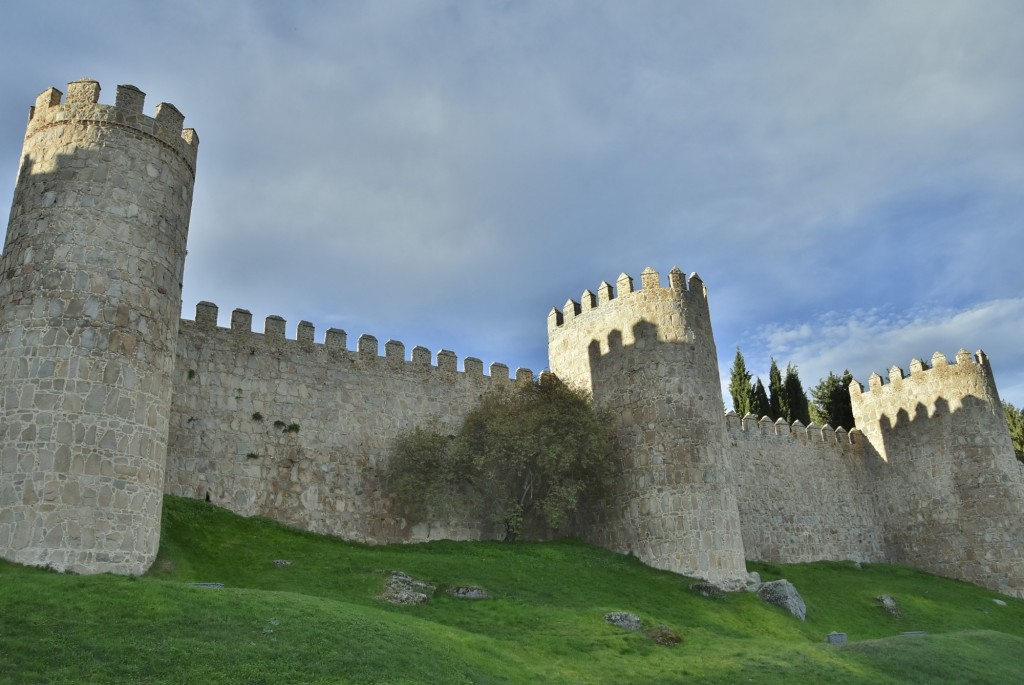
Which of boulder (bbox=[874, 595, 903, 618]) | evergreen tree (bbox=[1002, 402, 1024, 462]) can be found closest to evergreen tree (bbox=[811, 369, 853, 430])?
evergreen tree (bbox=[1002, 402, 1024, 462])

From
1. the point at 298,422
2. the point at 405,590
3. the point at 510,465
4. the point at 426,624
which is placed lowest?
the point at 426,624

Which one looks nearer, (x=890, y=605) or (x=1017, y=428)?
(x=890, y=605)

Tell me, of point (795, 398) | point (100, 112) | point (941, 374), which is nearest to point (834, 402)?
point (795, 398)

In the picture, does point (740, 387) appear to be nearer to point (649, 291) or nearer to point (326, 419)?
point (649, 291)

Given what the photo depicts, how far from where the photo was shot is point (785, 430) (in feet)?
140

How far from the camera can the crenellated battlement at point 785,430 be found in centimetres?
4125

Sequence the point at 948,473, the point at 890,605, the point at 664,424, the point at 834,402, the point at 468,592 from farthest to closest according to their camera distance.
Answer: the point at 834,402 < the point at 948,473 < the point at 890,605 < the point at 664,424 < the point at 468,592

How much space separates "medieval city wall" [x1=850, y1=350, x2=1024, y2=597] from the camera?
39.8 metres

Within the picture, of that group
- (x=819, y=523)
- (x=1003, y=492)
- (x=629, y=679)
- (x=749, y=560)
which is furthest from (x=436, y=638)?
(x=1003, y=492)

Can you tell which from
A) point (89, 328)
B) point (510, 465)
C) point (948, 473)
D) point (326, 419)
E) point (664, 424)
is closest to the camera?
point (89, 328)

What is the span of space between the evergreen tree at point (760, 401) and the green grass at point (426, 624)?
25.8 metres

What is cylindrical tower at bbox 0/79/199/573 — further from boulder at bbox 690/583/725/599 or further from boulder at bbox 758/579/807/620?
boulder at bbox 758/579/807/620

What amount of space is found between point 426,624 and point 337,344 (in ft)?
49.8

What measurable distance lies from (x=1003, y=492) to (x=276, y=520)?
110 ft
